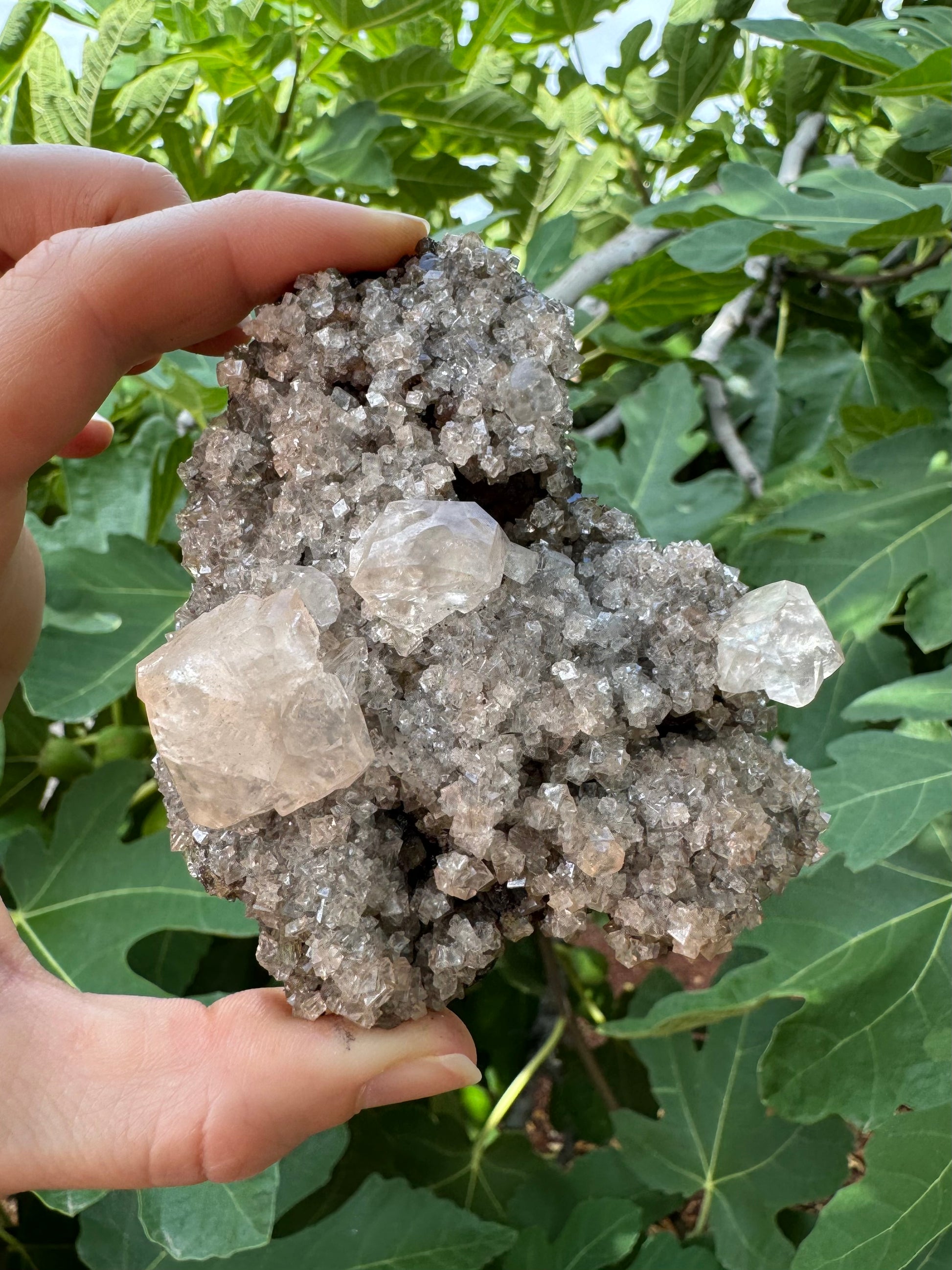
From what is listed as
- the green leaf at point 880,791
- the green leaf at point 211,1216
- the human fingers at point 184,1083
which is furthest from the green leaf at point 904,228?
the green leaf at point 211,1216

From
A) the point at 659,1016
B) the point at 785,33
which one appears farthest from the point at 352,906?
the point at 785,33

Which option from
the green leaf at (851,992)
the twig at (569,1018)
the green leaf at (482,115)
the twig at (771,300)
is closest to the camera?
the green leaf at (851,992)

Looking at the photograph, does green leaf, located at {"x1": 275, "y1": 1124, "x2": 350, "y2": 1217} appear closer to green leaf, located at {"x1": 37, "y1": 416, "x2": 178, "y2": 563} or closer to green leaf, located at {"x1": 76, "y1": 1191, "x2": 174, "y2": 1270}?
green leaf, located at {"x1": 76, "y1": 1191, "x2": 174, "y2": 1270}

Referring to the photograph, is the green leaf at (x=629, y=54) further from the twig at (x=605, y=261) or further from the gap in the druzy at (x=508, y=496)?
the gap in the druzy at (x=508, y=496)

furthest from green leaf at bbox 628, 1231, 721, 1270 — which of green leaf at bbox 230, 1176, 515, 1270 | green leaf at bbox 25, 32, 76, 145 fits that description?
green leaf at bbox 25, 32, 76, 145

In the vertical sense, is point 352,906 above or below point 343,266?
below

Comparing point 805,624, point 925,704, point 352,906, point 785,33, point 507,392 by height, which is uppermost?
point 785,33

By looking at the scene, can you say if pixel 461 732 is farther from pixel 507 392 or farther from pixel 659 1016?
pixel 659 1016
